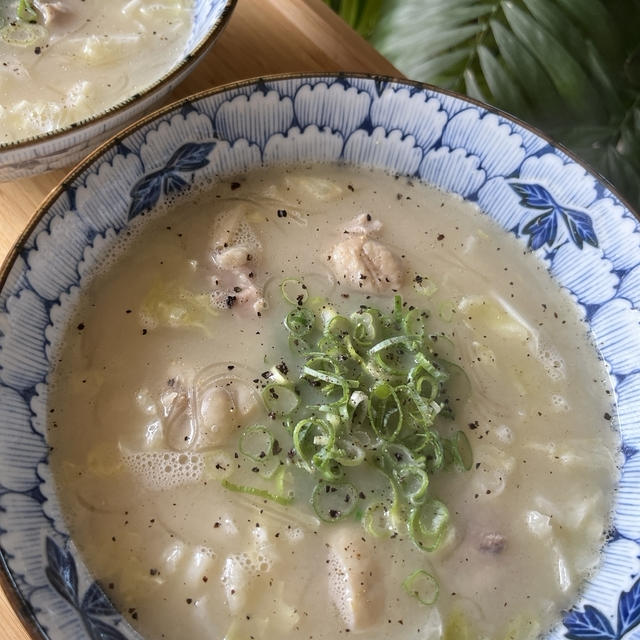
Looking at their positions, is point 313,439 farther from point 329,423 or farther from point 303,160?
point 303,160

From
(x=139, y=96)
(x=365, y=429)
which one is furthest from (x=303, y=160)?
(x=365, y=429)

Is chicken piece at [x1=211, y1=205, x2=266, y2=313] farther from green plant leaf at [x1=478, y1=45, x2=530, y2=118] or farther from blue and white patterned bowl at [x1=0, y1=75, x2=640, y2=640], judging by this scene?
green plant leaf at [x1=478, y1=45, x2=530, y2=118]

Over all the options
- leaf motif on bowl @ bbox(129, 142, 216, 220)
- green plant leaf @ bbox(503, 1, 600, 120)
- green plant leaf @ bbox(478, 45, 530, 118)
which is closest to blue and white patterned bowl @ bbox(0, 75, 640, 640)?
leaf motif on bowl @ bbox(129, 142, 216, 220)

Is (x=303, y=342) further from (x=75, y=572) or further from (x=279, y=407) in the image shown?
(x=75, y=572)

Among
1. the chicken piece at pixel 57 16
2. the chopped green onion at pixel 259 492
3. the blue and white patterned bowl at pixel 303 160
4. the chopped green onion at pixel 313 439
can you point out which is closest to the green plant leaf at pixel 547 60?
the blue and white patterned bowl at pixel 303 160

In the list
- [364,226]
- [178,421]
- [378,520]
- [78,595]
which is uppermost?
[364,226]

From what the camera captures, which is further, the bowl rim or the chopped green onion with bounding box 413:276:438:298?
the chopped green onion with bounding box 413:276:438:298
